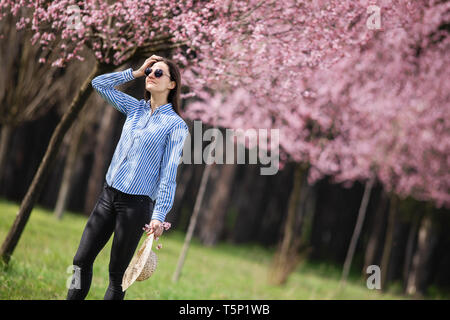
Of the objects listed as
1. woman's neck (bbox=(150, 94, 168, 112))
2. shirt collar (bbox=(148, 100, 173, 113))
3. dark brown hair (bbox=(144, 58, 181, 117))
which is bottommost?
shirt collar (bbox=(148, 100, 173, 113))

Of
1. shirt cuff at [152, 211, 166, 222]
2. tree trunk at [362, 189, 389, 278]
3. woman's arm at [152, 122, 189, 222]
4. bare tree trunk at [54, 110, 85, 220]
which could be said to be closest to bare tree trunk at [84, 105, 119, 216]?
bare tree trunk at [54, 110, 85, 220]

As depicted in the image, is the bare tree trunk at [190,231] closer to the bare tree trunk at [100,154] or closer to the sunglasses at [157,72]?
the sunglasses at [157,72]

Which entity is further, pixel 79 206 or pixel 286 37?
pixel 79 206

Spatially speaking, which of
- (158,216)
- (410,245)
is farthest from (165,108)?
(410,245)

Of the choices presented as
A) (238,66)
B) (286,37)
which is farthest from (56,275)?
(286,37)

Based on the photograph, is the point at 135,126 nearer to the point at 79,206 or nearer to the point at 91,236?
the point at 91,236

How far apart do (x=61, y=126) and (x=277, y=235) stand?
12.5 m

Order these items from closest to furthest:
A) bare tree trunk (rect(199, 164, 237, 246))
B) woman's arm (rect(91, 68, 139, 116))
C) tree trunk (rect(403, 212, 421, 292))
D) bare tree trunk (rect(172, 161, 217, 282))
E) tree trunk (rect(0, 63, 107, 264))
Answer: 1. woman's arm (rect(91, 68, 139, 116))
2. tree trunk (rect(0, 63, 107, 264))
3. bare tree trunk (rect(172, 161, 217, 282))
4. bare tree trunk (rect(199, 164, 237, 246))
5. tree trunk (rect(403, 212, 421, 292))

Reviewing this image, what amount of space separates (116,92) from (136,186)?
0.84 m

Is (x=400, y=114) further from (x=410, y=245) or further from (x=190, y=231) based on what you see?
(x=190, y=231)

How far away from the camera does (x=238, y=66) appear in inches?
223

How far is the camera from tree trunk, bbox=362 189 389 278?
15570 millimetres

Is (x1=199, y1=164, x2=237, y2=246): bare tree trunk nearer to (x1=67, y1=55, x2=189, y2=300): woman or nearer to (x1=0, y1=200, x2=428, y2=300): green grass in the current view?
(x1=0, y1=200, x2=428, y2=300): green grass

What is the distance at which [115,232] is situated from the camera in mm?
3527
